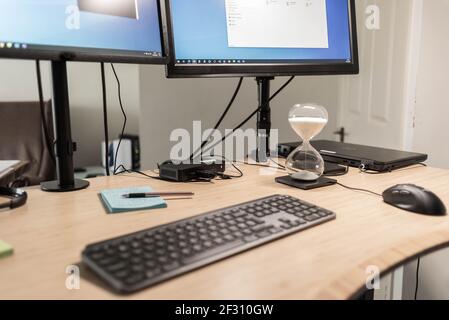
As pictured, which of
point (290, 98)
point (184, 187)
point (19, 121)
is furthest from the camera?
point (19, 121)

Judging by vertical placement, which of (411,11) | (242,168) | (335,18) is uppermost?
(411,11)

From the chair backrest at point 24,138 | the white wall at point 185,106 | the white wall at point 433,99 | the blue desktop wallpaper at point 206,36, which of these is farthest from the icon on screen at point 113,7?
the chair backrest at point 24,138

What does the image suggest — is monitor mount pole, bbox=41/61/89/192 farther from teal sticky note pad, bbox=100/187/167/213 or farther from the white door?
the white door

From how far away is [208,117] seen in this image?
186 centimetres

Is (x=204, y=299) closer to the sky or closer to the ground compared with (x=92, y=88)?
closer to the ground

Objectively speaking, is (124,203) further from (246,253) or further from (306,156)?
(306,156)

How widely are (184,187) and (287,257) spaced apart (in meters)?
0.43

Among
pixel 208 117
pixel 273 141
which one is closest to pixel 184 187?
pixel 273 141

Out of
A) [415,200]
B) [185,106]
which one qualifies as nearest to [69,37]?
[415,200]

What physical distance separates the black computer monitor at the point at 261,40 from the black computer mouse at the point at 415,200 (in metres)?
0.50

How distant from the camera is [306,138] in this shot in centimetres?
96

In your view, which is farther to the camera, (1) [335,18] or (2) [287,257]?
(1) [335,18]
